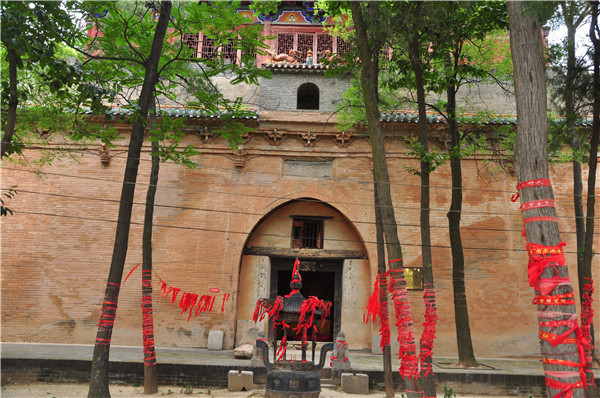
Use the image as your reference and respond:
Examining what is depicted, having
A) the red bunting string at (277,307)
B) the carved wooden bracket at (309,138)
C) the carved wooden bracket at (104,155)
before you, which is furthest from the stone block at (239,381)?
the carved wooden bracket at (104,155)

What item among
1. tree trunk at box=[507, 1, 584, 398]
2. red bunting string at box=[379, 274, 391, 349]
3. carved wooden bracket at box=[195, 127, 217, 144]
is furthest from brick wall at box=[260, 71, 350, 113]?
tree trunk at box=[507, 1, 584, 398]

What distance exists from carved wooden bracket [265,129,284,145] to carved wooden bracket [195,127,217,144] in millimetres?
1676

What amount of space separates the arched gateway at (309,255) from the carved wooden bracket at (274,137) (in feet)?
6.36

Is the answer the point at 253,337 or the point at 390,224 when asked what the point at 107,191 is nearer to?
the point at 253,337

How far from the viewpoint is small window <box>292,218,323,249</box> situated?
1554cm

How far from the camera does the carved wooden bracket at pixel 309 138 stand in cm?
1512

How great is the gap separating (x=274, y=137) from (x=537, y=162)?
36.7 feet

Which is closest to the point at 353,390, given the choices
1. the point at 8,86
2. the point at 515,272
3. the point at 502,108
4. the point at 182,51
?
the point at 515,272

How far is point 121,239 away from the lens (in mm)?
7859

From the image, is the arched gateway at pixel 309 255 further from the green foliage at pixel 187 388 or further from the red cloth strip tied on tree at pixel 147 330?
the red cloth strip tied on tree at pixel 147 330

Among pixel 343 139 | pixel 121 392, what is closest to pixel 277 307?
pixel 121 392

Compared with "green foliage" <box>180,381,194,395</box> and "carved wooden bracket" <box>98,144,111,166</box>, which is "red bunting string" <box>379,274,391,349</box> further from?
"carved wooden bracket" <box>98,144,111,166</box>

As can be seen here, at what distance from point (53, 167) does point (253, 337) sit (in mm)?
7918

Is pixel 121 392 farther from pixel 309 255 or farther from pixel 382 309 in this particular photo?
pixel 309 255
